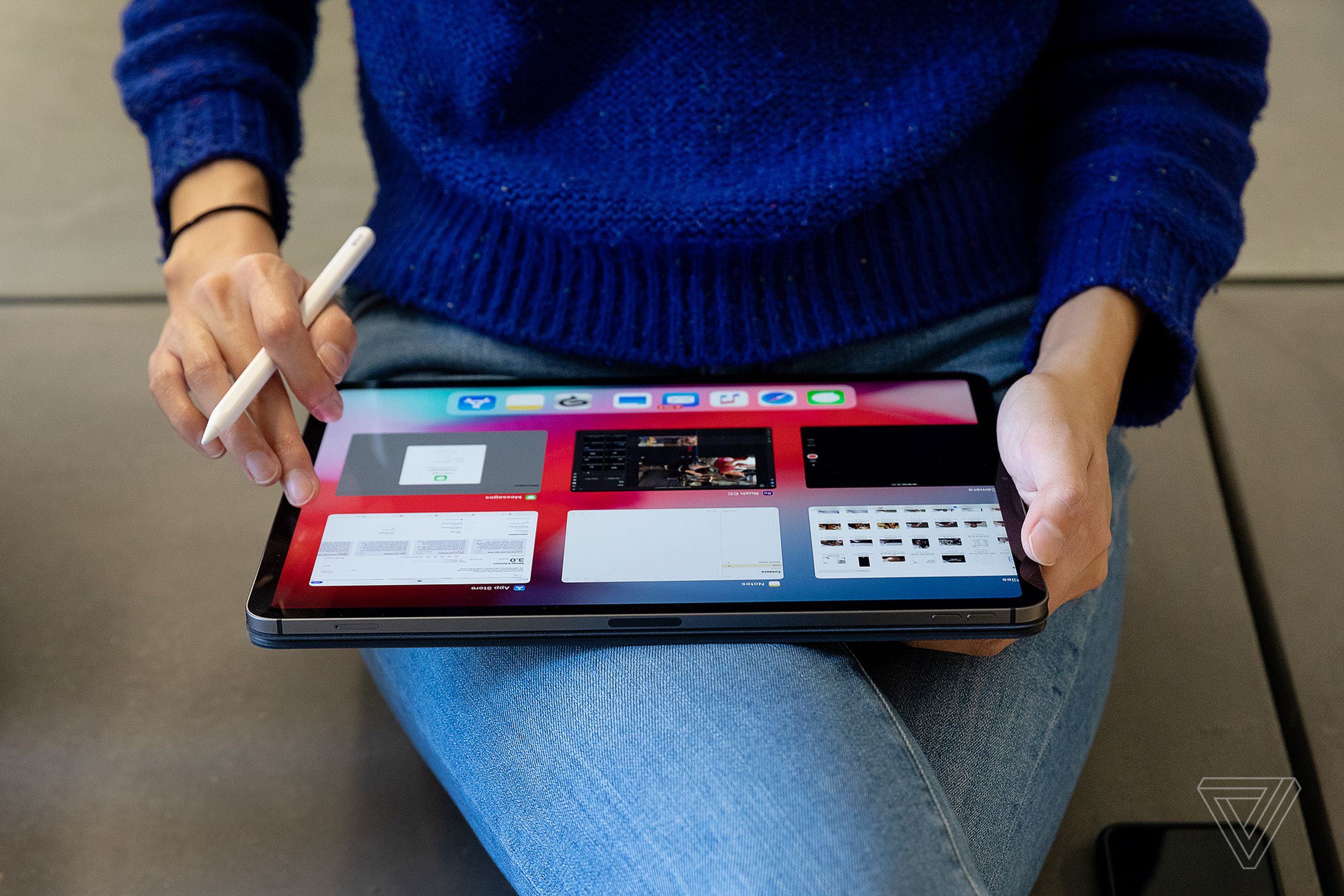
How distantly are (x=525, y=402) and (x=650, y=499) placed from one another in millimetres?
108

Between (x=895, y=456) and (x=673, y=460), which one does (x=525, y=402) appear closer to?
(x=673, y=460)

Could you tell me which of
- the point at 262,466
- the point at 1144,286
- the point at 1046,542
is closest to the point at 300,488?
the point at 262,466

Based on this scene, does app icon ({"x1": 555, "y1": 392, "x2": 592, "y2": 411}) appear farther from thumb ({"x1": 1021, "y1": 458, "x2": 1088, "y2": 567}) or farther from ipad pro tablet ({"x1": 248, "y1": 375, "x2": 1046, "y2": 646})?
thumb ({"x1": 1021, "y1": 458, "x2": 1088, "y2": 567})

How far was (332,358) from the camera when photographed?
495mm

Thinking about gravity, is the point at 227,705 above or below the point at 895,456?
below

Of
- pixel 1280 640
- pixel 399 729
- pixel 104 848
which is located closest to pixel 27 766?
pixel 104 848

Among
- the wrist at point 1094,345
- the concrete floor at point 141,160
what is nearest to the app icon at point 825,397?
the wrist at point 1094,345

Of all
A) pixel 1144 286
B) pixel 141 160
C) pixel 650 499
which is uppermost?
pixel 1144 286

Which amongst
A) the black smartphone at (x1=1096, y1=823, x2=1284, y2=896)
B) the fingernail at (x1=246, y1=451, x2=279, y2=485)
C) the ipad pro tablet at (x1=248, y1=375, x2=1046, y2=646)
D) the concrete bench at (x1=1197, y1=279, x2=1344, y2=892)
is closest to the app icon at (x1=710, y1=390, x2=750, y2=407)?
the ipad pro tablet at (x1=248, y1=375, x2=1046, y2=646)

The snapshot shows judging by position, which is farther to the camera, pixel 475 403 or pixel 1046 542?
pixel 475 403

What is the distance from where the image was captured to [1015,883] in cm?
49

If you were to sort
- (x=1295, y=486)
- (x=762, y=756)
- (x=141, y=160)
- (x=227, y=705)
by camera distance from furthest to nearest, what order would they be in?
1. (x=141, y=160)
2. (x=1295, y=486)
3. (x=227, y=705)
4. (x=762, y=756)

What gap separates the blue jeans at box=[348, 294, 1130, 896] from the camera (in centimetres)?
40

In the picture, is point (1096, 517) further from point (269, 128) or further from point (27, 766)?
point (27, 766)
